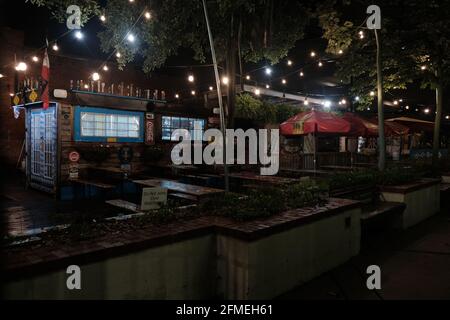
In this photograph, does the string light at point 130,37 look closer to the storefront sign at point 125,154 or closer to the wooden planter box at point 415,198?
the storefront sign at point 125,154

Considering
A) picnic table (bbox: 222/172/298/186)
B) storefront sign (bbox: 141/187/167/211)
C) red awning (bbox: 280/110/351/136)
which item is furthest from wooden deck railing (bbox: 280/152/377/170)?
storefront sign (bbox: 141/187/167/211)

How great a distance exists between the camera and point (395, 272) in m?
5.44

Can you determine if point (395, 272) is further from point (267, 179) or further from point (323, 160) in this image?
point (323, 160)

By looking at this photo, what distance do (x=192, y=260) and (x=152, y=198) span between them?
124 cm

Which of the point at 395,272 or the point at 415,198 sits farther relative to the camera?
the point at 415,198

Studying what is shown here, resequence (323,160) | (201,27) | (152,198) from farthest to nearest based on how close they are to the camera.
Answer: (323,160) → (201,27) → (152,198)

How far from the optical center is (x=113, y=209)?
8992 mm

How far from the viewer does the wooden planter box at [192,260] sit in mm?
2984

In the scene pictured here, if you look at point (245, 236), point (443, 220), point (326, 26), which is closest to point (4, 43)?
point (326, 26)

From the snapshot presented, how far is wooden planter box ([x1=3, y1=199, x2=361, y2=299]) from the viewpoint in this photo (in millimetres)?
2984

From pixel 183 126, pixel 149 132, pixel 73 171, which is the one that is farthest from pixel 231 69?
pixel 183 126

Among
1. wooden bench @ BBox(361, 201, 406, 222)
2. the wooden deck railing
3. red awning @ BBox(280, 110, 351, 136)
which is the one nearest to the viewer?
wooden bench @ BBox(361, 201, 406, 222)

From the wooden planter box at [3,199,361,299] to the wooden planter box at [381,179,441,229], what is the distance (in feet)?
11.4

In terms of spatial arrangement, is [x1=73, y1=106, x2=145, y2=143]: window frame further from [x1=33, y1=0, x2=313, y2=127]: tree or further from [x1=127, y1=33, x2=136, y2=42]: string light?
[x1=127, y1=33, x2=136, y2=42]: string light
